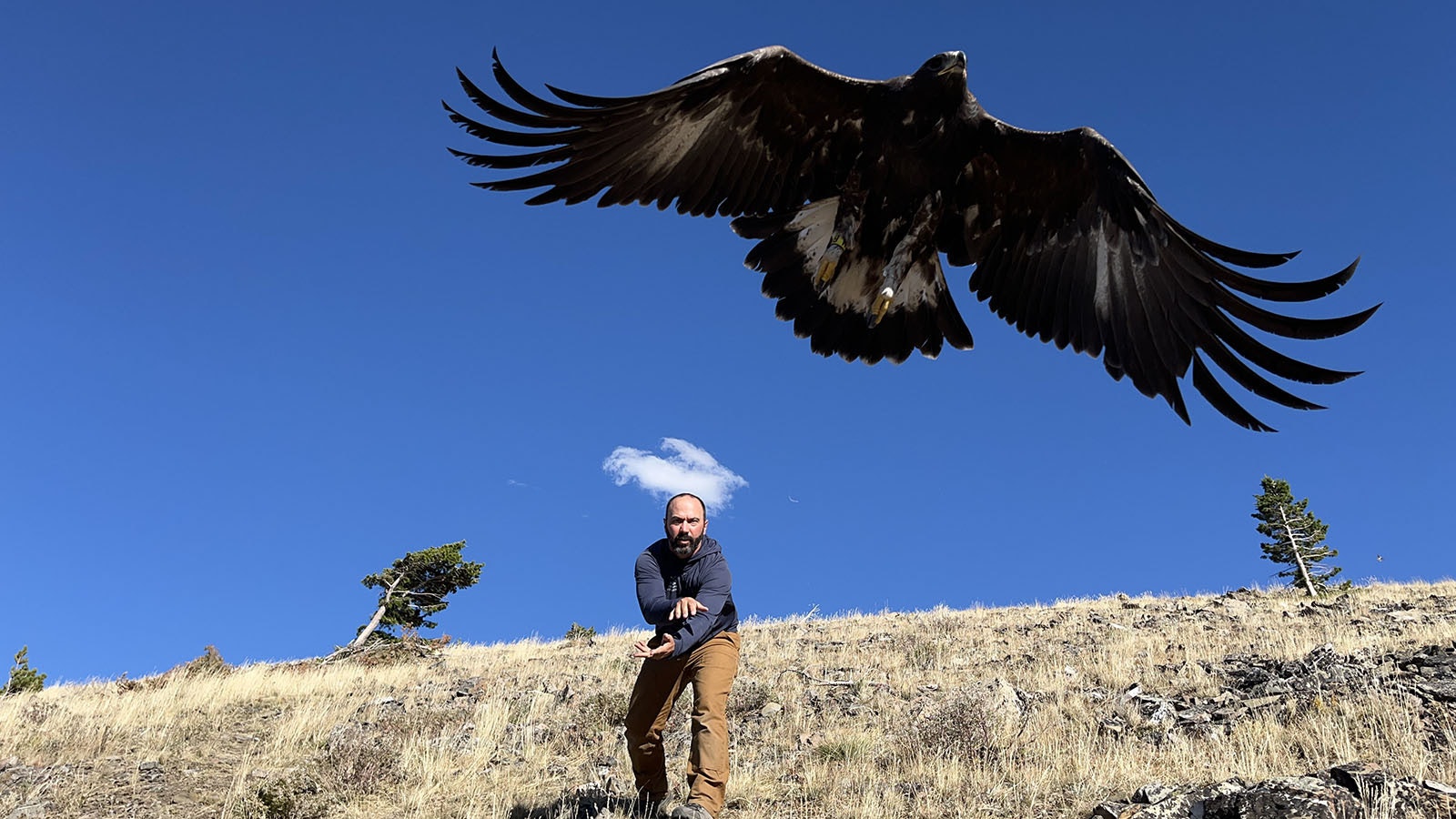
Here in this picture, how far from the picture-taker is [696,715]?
4.82 metres

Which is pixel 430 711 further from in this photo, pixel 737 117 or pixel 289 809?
pixel 737 117

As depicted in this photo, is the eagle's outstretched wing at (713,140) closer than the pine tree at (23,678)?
Yes

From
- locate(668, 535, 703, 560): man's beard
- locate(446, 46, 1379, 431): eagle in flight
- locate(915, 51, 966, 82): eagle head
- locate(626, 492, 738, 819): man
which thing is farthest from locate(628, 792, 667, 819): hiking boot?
locate(915, 51, 966, 82): eagle head

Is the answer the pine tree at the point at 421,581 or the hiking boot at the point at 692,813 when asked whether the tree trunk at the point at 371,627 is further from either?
the hiking boot at the point at 692,813

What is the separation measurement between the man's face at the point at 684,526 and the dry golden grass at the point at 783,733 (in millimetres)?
1832

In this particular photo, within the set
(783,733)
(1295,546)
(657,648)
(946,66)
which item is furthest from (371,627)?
(1295,546)

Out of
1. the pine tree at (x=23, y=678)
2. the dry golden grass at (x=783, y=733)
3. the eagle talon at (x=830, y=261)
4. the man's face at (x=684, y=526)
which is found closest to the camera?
the man's face at (x=684, y=526)

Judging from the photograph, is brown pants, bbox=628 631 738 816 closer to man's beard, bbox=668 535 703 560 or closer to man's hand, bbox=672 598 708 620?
man's hand, bbox=672 598 708 620

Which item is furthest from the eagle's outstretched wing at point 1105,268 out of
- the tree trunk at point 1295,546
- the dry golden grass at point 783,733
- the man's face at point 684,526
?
the tree trunk at point 1295,546

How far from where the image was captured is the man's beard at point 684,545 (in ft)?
16.4

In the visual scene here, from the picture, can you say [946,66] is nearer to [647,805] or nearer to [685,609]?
[685,609]

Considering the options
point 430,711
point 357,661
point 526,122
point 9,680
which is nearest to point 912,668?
point 430,711

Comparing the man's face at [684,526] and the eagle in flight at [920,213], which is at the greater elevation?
the eagle in flight at [920,213]

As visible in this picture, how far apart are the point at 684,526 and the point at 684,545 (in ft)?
0.40
